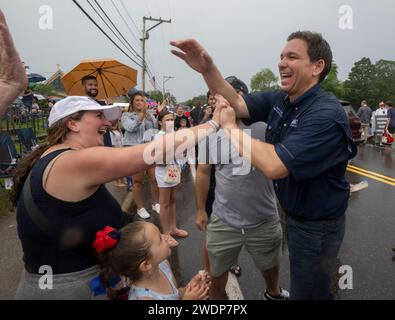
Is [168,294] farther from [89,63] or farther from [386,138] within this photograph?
[386,138]

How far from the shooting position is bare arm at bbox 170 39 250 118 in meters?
1.96

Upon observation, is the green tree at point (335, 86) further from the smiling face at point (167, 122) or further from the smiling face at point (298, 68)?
the smiling face at point (298, 68)

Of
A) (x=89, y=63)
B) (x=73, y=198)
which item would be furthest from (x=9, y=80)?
(x=89, y=63)

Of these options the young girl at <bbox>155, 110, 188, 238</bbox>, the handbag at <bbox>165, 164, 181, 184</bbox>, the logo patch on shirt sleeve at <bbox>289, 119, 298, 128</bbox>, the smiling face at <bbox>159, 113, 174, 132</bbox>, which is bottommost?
the young girl at <bbox>155, 110, 188, 238</bbox>

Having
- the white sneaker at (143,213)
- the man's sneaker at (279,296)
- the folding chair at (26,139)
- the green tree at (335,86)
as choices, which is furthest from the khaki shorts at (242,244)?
the green tree at (335,86)

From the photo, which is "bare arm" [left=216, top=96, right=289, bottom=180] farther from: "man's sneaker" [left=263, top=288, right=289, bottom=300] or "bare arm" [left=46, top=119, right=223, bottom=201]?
"man's sneaker" [left=263, top=288, right=289, bottom=300]

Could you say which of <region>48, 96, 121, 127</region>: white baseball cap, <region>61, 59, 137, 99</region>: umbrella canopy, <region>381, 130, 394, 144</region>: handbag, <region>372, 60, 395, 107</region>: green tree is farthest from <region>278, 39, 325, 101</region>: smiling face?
<region>372, 60, 395, 107</region>: green tree

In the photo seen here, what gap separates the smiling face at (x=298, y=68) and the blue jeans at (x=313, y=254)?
83 centimetres

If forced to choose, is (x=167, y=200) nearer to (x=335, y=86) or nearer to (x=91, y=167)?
(x=91, y=167)

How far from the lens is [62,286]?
1.50 m

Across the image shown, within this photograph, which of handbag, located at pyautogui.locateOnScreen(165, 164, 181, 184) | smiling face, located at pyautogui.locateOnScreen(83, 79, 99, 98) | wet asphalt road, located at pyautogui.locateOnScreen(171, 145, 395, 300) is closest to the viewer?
wet asphalt road, located at pyautogui.locateOnScreen(171, 145, 395, 300)

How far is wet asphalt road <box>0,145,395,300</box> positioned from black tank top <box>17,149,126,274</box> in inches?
72.6

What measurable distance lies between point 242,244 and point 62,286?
1431 mm

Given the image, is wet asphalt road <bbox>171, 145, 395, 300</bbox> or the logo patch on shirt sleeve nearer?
the logo patch on shirt sleeve
